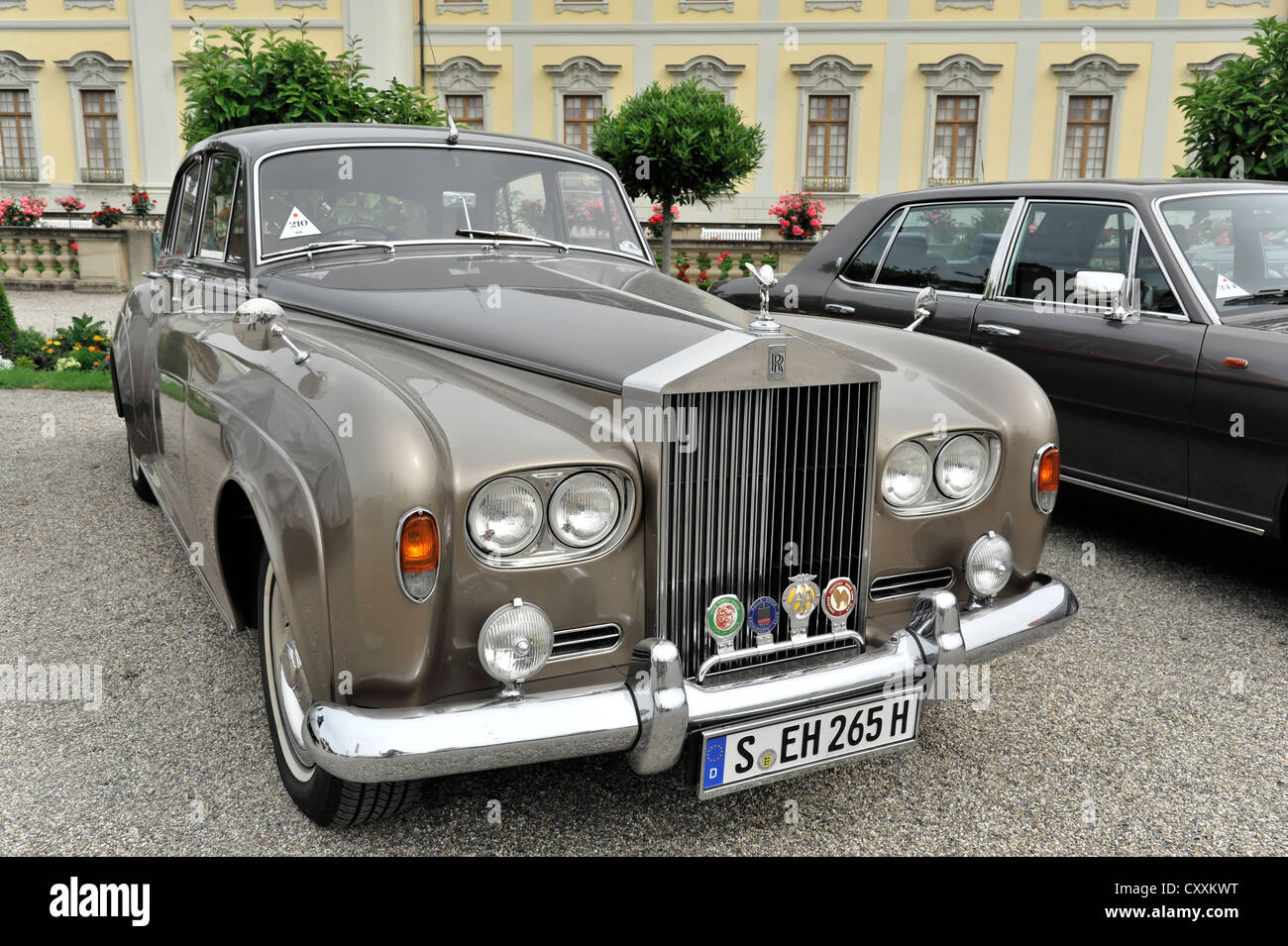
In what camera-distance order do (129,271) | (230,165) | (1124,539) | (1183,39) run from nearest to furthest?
(230,165) → (1124,539) → (129,271) → (1183,39)

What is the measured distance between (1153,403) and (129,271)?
1721 cm

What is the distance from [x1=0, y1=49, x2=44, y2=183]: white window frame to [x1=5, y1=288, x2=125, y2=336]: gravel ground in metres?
14.9

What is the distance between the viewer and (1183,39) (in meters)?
25.7

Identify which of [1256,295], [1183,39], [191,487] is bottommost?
[191,487]

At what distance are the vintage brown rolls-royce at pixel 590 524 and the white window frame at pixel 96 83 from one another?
29.3 metres

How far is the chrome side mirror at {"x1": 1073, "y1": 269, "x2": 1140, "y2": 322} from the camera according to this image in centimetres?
439

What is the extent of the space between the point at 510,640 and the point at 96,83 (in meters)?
31.8

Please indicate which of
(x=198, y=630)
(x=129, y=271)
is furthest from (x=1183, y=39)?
(x=198, y=630)

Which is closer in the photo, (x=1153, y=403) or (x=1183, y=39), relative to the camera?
(x=1153, y=403)

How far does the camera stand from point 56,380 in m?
8.48

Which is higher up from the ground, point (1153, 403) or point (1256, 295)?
point (1256, 295)

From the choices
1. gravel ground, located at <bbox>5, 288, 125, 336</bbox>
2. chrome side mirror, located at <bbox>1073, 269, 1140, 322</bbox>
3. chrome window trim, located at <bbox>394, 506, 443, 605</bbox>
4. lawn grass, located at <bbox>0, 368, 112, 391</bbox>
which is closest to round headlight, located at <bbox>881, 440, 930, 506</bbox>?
chrome window trim, located at <bbox>394, 506, 443, 605</bbox>

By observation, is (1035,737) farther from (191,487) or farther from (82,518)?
(82,518)
